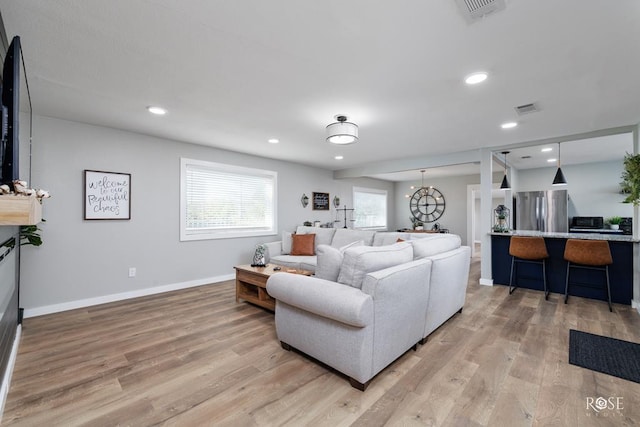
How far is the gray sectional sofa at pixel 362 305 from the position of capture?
191 centimetres

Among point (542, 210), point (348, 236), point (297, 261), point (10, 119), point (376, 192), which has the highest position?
point (376, 192)

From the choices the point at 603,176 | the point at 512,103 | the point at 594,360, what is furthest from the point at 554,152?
the point at 594,360

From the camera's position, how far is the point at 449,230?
832 cm

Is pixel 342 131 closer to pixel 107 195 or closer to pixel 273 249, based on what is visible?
pixel 273 249

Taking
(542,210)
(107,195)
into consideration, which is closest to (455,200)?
(542,210)

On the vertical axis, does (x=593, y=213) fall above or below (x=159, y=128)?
below

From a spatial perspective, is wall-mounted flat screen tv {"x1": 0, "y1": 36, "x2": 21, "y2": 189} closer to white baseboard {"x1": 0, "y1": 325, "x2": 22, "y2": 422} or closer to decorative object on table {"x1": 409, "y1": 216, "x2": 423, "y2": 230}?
white baseboard {"x1": 0, "y1": 325, "x2": 22, "y2": 422}

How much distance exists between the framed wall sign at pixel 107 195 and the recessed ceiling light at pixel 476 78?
166 inches

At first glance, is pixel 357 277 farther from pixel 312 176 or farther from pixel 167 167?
pixel 312 176

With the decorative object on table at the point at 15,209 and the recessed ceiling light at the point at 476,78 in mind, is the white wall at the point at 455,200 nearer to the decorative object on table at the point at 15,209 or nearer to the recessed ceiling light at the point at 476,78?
the recessed ceiling light at the point at 476,78

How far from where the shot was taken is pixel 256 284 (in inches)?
138

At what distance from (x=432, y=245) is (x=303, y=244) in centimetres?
256

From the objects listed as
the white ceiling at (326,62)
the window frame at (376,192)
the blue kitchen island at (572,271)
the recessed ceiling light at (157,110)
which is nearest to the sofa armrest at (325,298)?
the white ceiling at (326,62)

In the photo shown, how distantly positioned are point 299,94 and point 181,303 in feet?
9.78
